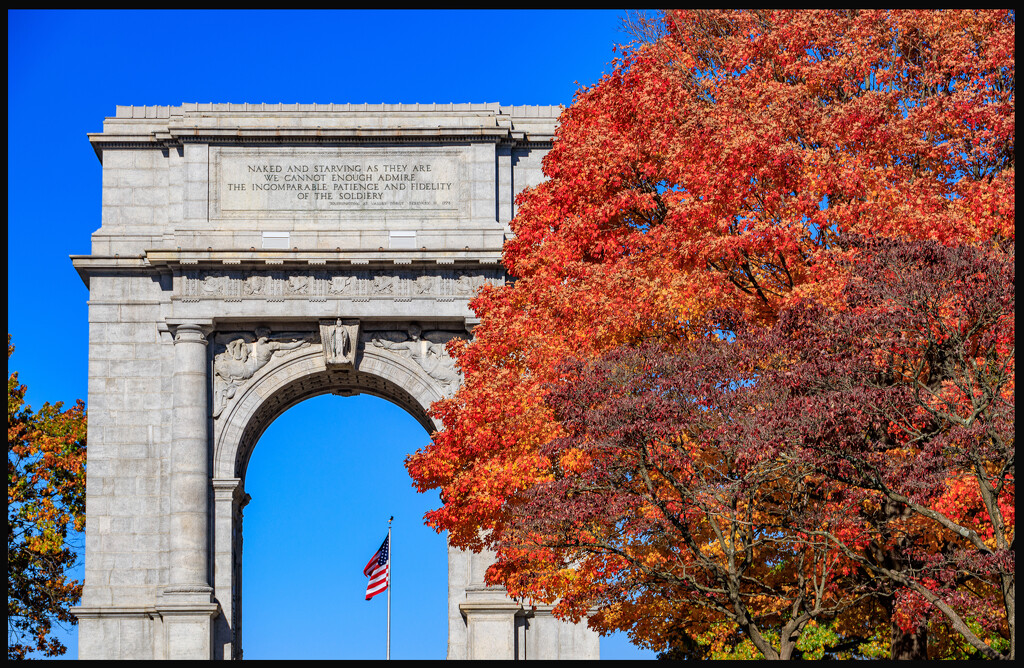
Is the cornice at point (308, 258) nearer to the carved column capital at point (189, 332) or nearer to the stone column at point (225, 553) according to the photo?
the carved column capital at point (189, 332)

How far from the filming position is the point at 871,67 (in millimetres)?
34562

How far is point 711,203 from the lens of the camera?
3250 centimetres

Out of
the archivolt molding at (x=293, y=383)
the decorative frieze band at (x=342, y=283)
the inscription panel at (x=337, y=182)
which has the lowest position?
the archivolt molding at (x=293, y=383)

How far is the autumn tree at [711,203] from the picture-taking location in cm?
3138

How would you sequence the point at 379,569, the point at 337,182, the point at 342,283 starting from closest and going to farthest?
the point at 342,283, the point at 337,182, the point at 379,569

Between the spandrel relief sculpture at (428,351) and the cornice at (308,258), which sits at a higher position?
the cornice at (308,258)

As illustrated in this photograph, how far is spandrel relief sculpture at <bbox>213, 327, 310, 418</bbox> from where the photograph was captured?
48000mm

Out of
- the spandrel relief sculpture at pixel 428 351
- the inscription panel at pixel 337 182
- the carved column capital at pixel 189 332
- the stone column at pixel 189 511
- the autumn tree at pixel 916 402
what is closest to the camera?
the autumn tree at pixel 916 402

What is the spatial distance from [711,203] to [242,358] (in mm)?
20430

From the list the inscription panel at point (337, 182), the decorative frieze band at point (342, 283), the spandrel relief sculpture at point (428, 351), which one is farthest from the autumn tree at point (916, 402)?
the inscription panel at point (337, 182)

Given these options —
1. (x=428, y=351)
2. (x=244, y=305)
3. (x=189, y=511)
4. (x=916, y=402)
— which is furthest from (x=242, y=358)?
(x=916, y=402)

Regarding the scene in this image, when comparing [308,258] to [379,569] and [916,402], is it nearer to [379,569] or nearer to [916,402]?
[379,569]

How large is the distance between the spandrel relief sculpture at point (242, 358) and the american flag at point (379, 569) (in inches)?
382

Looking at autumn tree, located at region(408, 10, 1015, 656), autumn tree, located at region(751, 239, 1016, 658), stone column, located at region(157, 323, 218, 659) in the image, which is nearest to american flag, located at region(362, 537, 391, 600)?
stone column, located at region(157, 323, 218, 659)
